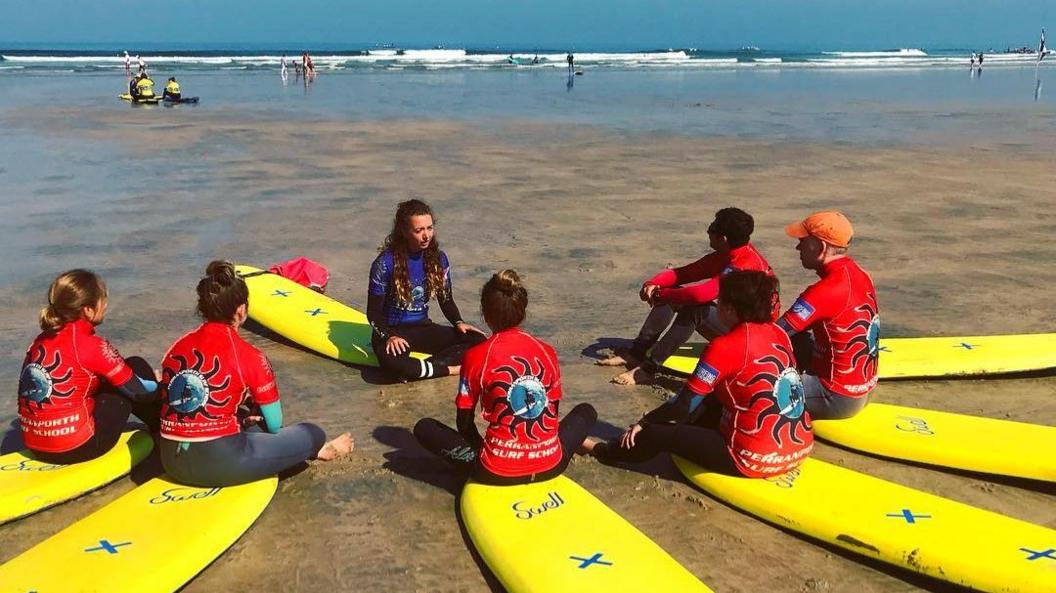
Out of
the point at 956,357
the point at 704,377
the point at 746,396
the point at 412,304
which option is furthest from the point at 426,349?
the point at 956,357

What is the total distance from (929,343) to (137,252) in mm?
8575

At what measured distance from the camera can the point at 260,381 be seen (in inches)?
186

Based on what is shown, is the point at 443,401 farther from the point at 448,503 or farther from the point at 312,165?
the point at 312,165

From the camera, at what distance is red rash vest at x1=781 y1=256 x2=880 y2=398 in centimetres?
537

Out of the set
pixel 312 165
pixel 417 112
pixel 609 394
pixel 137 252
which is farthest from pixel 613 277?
pixel 417 112

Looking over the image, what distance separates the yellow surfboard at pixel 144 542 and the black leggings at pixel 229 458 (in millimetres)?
66

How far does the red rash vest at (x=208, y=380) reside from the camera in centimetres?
462

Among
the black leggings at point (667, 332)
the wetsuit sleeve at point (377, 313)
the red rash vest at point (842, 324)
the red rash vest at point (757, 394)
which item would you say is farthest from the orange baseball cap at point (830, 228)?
the wetsuit sleeve at point (377, 313)

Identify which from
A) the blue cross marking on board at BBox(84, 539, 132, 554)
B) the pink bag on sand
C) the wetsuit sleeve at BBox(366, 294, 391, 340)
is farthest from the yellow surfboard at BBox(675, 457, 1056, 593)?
the pink bag on sand

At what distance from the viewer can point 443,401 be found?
652cm

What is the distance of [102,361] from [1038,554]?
4914mm

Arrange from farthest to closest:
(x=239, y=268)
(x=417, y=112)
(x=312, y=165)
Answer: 1. (x=417, y=112)
2. (x=312, y=165)
3. (x=239, y=268)

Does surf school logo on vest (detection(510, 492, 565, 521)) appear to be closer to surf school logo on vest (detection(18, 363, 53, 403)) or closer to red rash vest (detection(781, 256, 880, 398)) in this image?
red rash vest (detection(781, 256, 880, 398))

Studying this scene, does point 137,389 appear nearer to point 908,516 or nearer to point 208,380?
point 208,380
